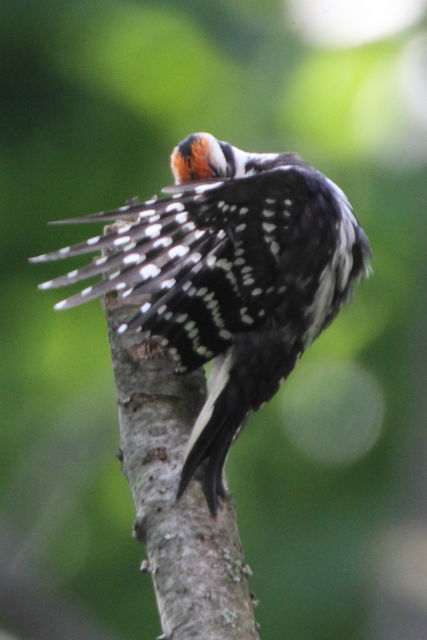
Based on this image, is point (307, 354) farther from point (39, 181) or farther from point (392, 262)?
point (39, 181)

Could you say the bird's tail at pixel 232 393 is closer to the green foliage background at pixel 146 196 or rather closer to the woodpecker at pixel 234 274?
the woodpecker at pixel 234 274

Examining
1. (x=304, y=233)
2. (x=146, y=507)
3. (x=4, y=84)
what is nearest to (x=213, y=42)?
(x=4, y=84)

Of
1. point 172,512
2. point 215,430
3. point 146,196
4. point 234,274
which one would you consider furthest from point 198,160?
point 146,196

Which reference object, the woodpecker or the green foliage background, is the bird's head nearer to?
the woodpecker

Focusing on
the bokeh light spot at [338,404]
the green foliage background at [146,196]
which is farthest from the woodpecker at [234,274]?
the bokeh light spot at [338,404]

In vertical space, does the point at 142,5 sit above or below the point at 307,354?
above

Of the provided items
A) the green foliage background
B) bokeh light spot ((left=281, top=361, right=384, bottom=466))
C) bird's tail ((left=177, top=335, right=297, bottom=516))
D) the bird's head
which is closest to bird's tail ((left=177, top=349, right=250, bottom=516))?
bird's tail ((left=177, top=335, right=297, bottom=516))
